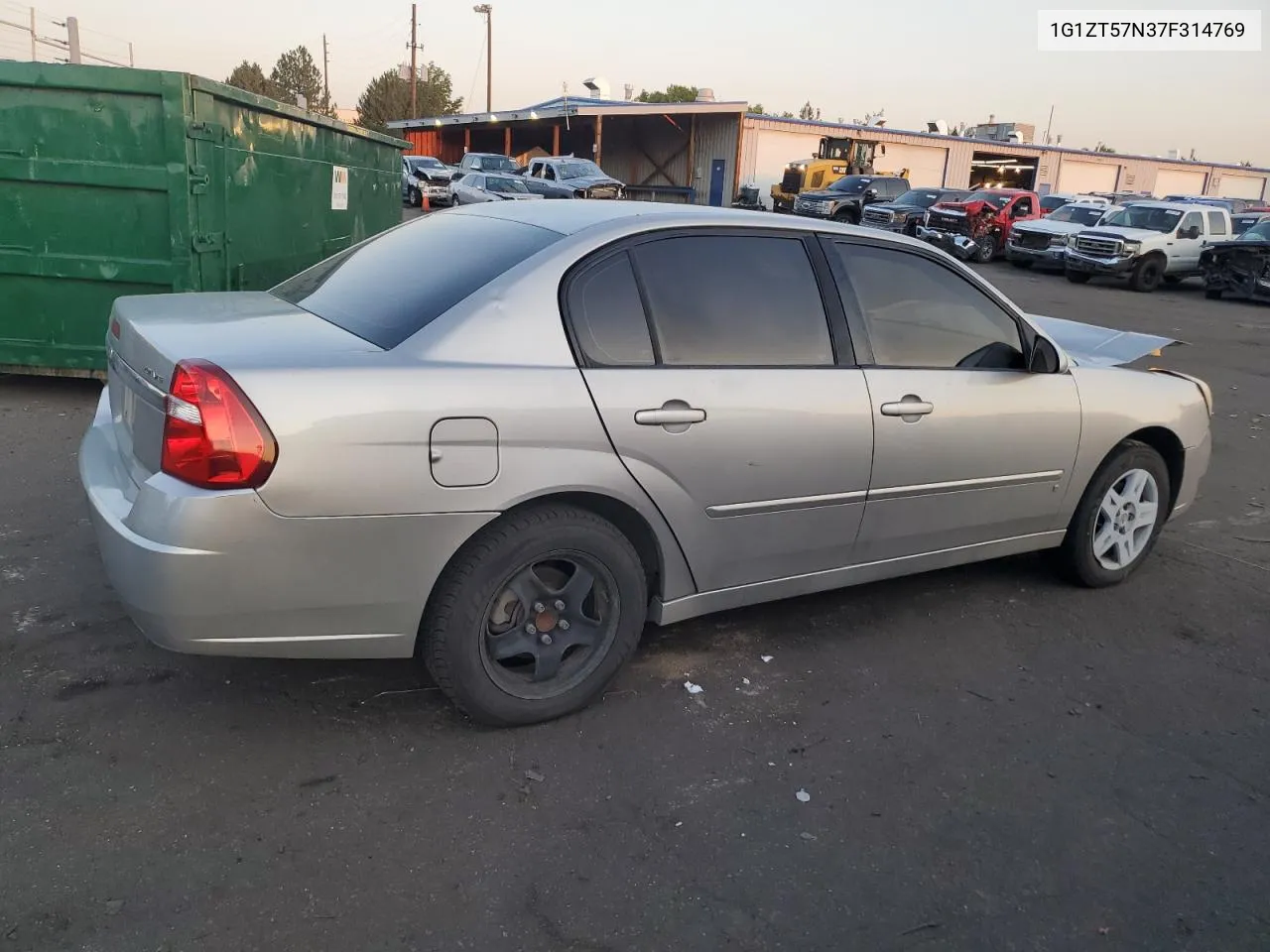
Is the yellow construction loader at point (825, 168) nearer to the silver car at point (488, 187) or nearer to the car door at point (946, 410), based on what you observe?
the silver car at point (488, 187)

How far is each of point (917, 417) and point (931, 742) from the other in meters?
1.21

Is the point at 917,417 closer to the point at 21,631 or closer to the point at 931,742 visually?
the point at 931,742

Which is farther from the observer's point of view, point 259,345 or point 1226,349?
point 1226,349

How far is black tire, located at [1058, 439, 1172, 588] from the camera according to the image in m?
4.57

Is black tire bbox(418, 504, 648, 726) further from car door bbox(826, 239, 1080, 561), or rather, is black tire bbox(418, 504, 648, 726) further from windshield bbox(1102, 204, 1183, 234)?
windshield bbox(1102, 204, 1183, 234)

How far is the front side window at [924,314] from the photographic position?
3.86m

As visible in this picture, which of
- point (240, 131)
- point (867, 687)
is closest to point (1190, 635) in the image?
point (867, 687)

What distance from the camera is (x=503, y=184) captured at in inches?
1114

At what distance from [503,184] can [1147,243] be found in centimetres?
1647

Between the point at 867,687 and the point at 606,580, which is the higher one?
the point at 606,580

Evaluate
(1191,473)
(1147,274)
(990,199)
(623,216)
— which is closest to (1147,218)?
(1147,274)

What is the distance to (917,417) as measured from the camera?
12.6ft

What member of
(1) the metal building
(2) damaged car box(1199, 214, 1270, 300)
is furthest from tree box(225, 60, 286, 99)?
(2) damaged car box(1199, 214, 1270, 300)

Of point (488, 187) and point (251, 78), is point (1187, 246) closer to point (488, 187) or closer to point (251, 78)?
point (488, 187)
